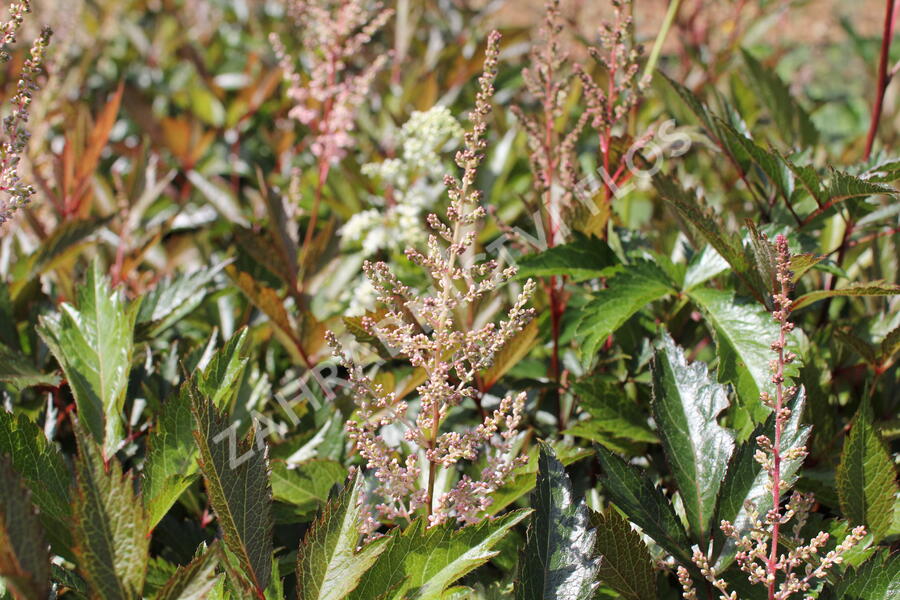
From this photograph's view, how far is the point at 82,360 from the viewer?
4.67 feet

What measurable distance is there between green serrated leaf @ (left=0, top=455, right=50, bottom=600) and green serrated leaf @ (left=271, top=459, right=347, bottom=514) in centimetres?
55

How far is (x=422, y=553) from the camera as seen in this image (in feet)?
3.50

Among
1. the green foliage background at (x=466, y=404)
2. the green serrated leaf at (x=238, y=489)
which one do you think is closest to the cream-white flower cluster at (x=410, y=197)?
the green foliage background at (x=466, y=404)

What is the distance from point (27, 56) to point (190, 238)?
1387 millimetres

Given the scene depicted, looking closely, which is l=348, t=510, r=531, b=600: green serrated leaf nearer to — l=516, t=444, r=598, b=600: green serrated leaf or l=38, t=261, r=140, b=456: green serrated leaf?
l=516, t=444, r=598, b=600: green serrated leaf

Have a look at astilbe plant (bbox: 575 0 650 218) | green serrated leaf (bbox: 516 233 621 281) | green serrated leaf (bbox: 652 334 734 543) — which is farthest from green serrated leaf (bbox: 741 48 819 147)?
green serrated leaf (bbox: 652 334 734 543)

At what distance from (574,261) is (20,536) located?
1.03 meters

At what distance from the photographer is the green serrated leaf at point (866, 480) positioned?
122cm

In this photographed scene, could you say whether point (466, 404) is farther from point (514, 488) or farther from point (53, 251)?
point (53, 251)

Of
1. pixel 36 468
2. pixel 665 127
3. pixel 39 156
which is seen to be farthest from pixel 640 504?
pixel 39 156

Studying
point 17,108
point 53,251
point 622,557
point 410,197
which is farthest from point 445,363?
point 53,251

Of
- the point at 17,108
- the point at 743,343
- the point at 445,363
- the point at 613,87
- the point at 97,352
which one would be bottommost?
the point at 743,343

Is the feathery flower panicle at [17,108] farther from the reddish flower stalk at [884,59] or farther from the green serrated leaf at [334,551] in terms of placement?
the reddish flower stalk at [884,59]

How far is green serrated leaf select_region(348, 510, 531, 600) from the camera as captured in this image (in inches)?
41.6
